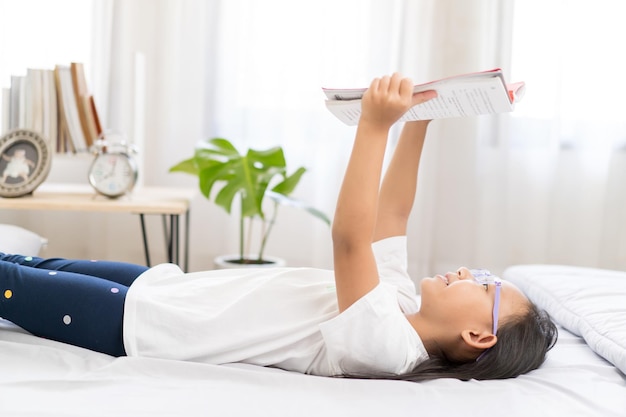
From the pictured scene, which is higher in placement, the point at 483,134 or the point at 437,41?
the point at 437,41

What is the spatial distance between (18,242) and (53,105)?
2.17ft

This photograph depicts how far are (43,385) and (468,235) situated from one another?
2.12m

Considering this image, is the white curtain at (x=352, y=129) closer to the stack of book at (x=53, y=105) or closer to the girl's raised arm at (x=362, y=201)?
the stack of book at (x=53, y=105)

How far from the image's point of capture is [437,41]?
2846 mm

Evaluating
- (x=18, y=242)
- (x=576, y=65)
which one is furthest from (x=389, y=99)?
(x=576, y=65)

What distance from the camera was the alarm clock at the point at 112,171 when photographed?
2152 mm

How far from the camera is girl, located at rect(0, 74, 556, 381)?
1.14m

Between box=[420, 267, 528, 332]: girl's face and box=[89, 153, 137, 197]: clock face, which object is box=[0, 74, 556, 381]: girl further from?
box=[89, 153, 137, 197]: clock face

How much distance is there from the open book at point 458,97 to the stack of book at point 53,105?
137 centimetres

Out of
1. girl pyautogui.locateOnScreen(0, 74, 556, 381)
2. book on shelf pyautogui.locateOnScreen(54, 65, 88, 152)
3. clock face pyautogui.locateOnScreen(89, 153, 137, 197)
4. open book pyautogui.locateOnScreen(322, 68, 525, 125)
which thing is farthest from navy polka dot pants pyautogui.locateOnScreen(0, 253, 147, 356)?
book on shelf pyautogui.locateOnScreen(54, 65, 88, 152)

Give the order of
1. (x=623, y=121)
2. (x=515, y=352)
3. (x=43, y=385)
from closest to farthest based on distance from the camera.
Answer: (x=43, y=385)
(x=515, y=352)
(x=623, y=121)

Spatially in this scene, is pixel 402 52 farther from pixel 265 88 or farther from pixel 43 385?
pixel 43 385

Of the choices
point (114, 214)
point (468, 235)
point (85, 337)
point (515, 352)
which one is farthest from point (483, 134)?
point (85, 337)

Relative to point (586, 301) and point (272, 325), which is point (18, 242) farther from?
point (586, 301)
